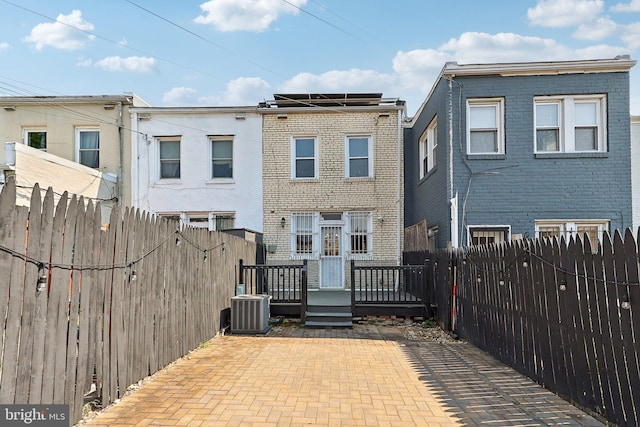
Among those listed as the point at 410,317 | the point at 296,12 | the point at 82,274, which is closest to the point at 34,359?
the point at 82,274

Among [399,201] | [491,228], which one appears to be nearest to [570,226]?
[491,228]

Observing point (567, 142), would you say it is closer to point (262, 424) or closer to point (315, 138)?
point (315, 138)

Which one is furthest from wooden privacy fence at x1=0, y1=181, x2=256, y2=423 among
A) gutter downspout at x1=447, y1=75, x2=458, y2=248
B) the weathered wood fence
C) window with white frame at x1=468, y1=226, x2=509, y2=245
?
window with white frame at x1=468, y1=226, x2=509, y2=245

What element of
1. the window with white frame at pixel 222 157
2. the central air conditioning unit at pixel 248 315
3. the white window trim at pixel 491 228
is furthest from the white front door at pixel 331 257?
the central air conditioning unit at pixel 248 315

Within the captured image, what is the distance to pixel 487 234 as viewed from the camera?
35.2 feet

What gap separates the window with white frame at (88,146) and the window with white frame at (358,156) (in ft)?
28.6

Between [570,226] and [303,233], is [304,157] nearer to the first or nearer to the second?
[303,233]

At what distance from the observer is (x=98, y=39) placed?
38.4 ft

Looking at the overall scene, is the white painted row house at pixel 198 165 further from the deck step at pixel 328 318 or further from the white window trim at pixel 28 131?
the deck step at pixel 328 318

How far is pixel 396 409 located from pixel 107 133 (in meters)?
13.8

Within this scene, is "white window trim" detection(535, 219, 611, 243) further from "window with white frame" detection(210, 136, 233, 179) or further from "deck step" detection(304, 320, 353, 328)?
"window with white frame" detection(210, 136, 233, 179)

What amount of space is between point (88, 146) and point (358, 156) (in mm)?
9441

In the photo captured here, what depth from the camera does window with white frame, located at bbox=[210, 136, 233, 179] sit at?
14.5 metres

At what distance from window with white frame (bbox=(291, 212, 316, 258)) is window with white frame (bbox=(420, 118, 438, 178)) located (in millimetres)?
3970
